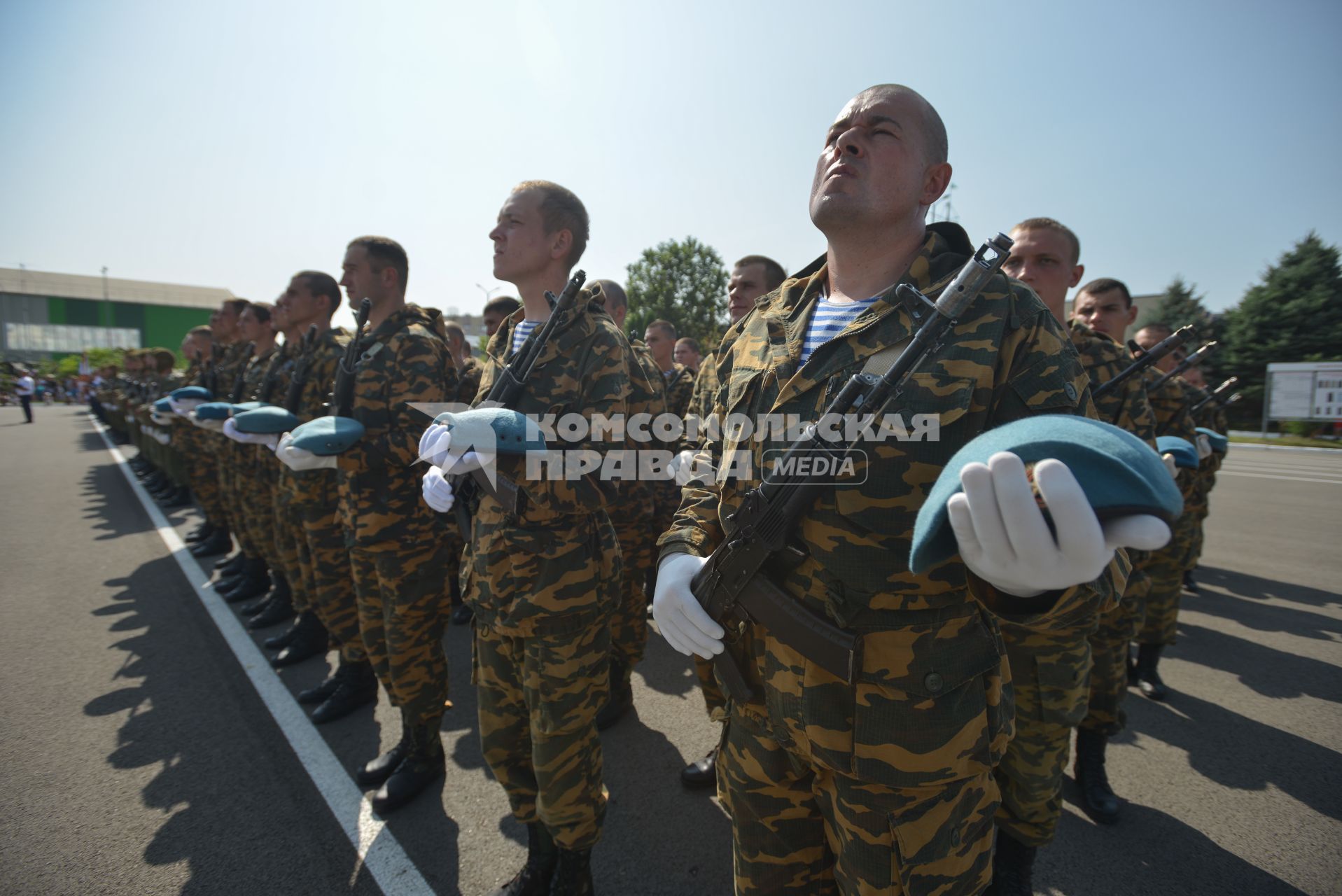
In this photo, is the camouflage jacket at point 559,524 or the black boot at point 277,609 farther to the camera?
the black boot at point 277,609

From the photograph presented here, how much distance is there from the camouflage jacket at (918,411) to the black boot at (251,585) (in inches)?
241

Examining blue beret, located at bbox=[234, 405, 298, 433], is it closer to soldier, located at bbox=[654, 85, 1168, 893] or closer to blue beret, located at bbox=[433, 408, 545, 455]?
blue beret, located at bbox=[433, 408, 545, 455]

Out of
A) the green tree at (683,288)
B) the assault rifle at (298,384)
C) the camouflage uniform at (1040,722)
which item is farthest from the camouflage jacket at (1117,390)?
the green tree at (683,288)

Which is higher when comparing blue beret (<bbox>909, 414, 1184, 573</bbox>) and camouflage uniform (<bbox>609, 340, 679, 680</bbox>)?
blue beret (<bbox>909, 414, 1184, 573</bbox>)

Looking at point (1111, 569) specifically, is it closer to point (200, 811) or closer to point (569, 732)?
point (569, 732)

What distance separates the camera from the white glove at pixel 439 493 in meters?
2.43

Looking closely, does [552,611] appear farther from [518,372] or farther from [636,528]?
[636,528]

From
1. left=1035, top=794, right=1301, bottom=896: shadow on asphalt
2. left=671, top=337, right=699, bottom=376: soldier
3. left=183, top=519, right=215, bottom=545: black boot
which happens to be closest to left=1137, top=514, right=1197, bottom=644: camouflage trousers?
left=1035, top=794, right=1301, bottom=896: shadow on asphalt

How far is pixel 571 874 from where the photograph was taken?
2197 millimetres

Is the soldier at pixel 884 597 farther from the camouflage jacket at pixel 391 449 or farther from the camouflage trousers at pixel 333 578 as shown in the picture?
the camouflage trousers at pixel 333 578

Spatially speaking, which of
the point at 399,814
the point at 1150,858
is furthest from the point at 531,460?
the point at 1150,858

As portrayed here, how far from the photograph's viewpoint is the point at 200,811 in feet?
9.07

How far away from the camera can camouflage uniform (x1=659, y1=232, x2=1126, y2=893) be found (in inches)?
50.6

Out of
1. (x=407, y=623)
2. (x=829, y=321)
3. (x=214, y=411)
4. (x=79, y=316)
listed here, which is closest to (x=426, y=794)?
(x=407, y=623)
